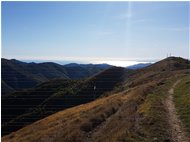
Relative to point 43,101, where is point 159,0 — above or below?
above

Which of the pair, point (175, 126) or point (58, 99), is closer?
point (175, 126)

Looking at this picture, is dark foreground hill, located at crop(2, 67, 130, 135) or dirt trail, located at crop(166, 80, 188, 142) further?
dark foreground hill, located at crop(2, 67, 130, 135)

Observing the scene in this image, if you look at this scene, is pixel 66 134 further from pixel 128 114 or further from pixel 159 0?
pixel 159 0

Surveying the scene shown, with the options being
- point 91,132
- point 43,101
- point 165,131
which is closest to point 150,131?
point 165,131

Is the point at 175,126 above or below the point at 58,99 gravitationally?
above

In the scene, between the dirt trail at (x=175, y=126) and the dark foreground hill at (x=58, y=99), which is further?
the dark foreground hill at (x=58, y=99)

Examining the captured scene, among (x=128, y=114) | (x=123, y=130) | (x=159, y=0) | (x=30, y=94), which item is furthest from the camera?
(x=30, y=94)

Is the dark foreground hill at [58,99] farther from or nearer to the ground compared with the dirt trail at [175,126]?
nearer to the ground

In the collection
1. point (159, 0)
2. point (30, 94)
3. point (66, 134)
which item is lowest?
point (30, 94)

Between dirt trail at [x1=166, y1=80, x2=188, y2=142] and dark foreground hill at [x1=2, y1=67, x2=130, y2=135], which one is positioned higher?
dirt trail at [x1=166, y1=80, x2=188, y2=142]

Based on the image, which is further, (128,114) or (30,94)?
(30,94)

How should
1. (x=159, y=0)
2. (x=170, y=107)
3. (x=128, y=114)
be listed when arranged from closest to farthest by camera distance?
1. (x=159, y=0)
2. (x=128, y=114)
3. (x=170, y=107)
